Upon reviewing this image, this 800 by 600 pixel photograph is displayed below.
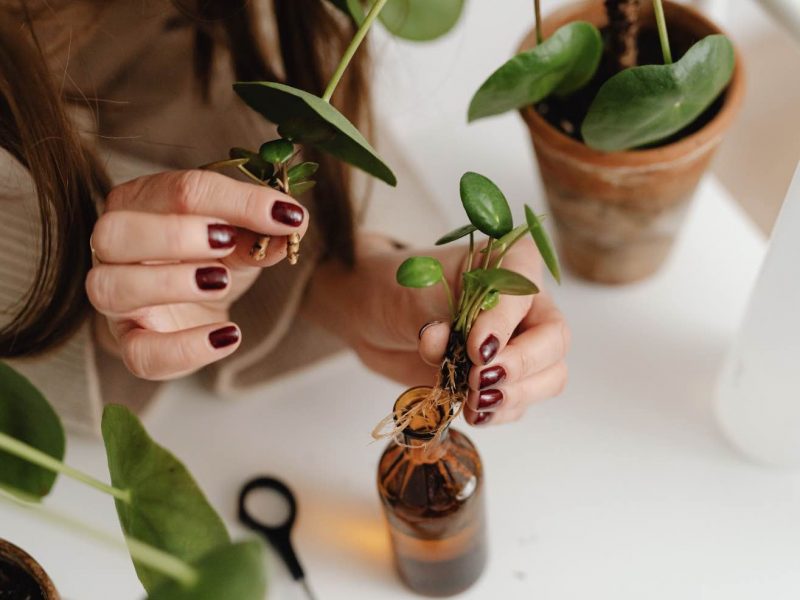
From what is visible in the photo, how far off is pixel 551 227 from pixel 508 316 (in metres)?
0.34

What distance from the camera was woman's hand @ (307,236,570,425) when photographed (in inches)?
20.8

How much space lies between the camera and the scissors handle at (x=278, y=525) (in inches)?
26.8

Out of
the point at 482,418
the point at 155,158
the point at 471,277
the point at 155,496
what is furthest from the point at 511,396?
the point at 155,158

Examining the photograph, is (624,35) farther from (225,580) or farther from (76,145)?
(225,580)

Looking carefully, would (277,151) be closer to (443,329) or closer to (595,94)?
(443,329)

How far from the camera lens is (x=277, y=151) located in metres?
0.47

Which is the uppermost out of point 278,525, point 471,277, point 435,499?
point 471,277

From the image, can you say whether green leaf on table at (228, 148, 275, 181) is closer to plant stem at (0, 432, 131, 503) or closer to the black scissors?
plant stem at (0, 432, 131, 503)

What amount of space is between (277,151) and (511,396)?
9.0 inches

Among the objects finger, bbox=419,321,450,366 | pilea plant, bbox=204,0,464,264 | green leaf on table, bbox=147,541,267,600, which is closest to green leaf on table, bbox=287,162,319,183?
pilea plant, bbox=204,0,464,264

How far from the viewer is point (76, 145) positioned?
1.80ft

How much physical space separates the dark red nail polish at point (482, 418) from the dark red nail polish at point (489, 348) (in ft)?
0.20

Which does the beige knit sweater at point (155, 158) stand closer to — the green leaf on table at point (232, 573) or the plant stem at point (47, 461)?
the plant stem at point (47, 461)

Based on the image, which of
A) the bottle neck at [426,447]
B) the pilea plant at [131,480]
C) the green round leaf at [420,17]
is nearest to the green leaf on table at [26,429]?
the pilea plant at [131,480]
